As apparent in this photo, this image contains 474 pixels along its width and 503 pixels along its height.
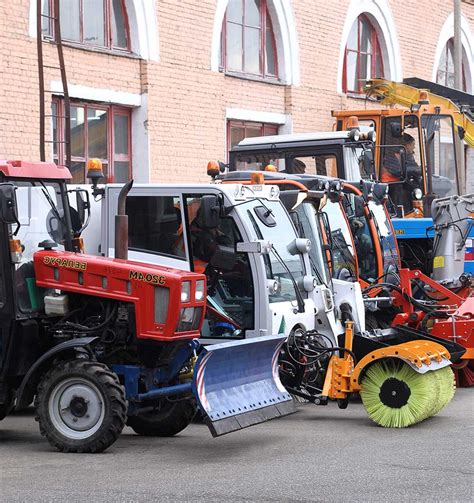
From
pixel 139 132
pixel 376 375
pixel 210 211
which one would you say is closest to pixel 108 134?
pixel 139 132

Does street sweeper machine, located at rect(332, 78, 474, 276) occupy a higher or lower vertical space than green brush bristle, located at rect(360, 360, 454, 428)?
higher

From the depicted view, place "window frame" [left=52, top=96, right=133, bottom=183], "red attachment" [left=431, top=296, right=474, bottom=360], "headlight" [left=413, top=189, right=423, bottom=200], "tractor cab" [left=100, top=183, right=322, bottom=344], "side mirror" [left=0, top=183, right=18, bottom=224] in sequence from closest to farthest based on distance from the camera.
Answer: "side mirror" [left=0, top=183, right=18, bottom=224]
"tractor cab" [left=100, top=183, right=322, bottom=344]
"red attachment" [left=431, top=296, right=474, bottom=360]
"window frame" [left=52, top=96, right=133, bottom=183]
"headlight" [left=413, top=189, right=423, bottom=200]

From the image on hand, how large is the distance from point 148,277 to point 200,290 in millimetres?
479

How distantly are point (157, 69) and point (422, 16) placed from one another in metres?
9.11

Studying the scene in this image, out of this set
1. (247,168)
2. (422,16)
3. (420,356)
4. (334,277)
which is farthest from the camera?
(422,16)

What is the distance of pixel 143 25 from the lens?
18.4 m

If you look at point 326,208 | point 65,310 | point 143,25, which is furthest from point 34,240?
point 143,25

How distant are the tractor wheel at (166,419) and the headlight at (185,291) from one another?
1021 mm

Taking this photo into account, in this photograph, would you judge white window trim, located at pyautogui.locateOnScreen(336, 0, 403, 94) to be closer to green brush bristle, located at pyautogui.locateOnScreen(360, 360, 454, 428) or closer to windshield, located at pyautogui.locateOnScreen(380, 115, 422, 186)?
windshield, located at pyautogui.locateOnScreen(380, 115, 422, 186)

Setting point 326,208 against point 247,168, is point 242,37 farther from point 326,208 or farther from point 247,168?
point 326,208

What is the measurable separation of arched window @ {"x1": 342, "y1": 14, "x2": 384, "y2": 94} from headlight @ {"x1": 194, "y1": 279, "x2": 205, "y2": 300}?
14.9 m

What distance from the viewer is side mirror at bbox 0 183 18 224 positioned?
888 cm

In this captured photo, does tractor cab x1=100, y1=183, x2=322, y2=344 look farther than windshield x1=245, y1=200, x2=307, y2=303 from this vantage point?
No

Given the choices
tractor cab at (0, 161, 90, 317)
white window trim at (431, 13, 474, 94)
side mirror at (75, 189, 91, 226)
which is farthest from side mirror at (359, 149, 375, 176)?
white window trim at (431, 13, 474, 94)
